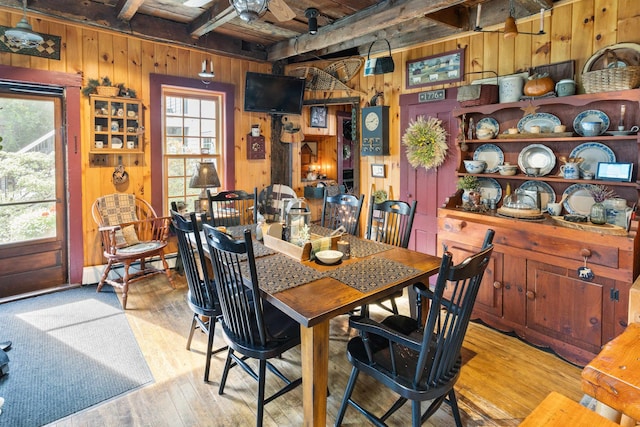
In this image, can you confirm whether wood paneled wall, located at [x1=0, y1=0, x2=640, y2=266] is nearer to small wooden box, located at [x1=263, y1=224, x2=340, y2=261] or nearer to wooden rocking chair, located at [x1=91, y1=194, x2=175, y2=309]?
wooden rocking chair, located at [x1=91, y1=194, x2=175, y2=309]

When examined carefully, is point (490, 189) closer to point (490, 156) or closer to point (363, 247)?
point (490, 156)

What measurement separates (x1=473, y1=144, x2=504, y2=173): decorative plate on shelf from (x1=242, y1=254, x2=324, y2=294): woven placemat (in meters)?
2.14

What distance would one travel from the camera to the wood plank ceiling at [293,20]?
11.0 ft

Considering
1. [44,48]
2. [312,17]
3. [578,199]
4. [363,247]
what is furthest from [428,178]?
[44,48]

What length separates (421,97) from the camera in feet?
13.1

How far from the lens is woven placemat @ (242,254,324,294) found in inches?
75.6

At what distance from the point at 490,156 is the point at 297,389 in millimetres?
2580

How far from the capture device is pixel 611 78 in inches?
99.1

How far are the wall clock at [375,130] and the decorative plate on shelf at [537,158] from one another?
1503mm

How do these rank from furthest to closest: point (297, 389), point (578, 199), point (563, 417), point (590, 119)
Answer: point (578, 199) < point (590, 119) < point (297, 389) < point (563, 417)

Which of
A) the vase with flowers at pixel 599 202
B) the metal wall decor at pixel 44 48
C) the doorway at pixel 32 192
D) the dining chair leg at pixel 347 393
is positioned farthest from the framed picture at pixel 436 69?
the doorway at pixel 32 192

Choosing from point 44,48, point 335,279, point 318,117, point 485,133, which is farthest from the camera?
point 318,117

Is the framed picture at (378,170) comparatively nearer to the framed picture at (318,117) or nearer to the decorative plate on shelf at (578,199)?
the framed picture at (318,117)

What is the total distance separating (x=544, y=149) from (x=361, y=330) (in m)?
2.41
